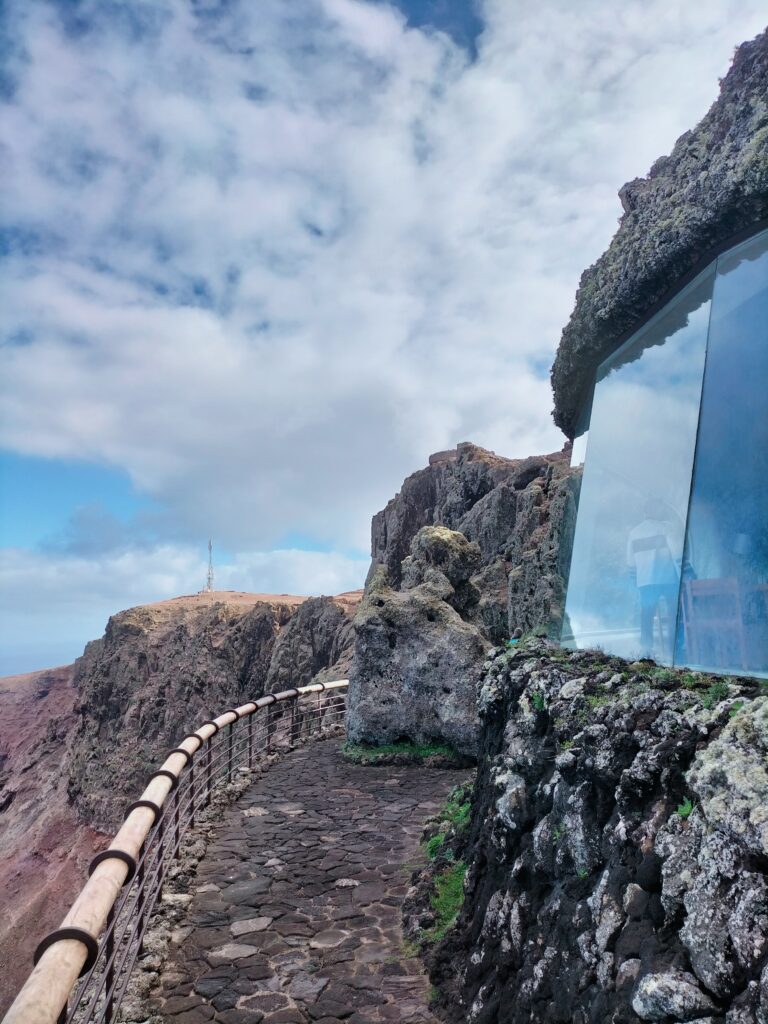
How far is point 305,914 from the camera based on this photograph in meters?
5.80

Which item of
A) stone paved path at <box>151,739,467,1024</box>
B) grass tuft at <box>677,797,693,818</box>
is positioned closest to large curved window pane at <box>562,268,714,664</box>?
grass tuft at <box>677,797,693,818</box>

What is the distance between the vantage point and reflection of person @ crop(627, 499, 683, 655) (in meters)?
4.28

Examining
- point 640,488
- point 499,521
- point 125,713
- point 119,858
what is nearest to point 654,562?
point 640,488

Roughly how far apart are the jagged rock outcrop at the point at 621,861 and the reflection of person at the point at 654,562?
39 centimetres

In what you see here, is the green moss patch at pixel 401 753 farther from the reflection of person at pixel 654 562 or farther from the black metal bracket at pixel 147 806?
the reflection of person at pixel 654 562

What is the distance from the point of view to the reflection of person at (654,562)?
4.28 metres

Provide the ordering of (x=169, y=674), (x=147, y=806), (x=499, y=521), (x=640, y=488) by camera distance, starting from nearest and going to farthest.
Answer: (x=147, y=806)
(x=640, y=488)
(x=499, y=521)
(x=169, y=674)

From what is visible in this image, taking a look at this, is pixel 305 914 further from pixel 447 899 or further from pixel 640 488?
pixel 640 488

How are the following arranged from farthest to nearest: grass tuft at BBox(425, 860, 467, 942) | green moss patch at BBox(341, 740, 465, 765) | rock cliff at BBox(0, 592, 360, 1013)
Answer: rock cliff at BBox(0, 592, 360, 1013), green moss patch at BBox(341, 740, 465, 765), grass tuft at BBox(425, 860, 467, 942)

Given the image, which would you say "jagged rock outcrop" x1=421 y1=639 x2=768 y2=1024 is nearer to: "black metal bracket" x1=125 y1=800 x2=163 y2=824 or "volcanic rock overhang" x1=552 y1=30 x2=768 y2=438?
"black metal bracket" x1=125 y1=800 x2=163 y2=824

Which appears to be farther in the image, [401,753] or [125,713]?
[125,713]

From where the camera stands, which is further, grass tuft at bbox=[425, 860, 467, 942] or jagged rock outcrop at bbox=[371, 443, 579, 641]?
jagged rock outcrop at bbox=[371, 443, 579, 641]

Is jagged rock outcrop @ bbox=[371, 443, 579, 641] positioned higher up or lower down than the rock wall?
higher up

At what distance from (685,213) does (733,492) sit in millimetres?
2268
